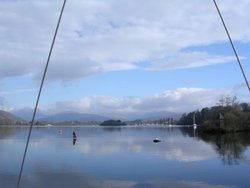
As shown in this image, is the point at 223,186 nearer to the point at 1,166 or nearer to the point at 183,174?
the point at 183,174

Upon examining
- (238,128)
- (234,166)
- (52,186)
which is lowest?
(52,186)

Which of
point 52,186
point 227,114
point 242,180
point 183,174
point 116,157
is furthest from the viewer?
point 227,114

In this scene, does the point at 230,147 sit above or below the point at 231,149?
above

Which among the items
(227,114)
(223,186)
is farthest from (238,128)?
Answer: (223,186)

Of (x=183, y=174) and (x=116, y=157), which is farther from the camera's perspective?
(x=116, y=157)

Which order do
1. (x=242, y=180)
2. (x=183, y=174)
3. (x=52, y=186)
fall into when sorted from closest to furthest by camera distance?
(x=52, y=186), (x=242, y=180), (x=183, y=174)

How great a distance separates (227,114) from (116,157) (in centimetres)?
6380

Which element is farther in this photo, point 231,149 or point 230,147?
point 230,147

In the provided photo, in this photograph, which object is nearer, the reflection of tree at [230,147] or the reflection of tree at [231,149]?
the reflection of tree at [231,149]

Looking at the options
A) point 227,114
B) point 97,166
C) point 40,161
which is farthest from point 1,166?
point 227,114

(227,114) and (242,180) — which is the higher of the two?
(227,114)

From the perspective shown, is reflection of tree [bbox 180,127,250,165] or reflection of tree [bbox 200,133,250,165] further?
reflection of tree [bbox 180,127,250,165]

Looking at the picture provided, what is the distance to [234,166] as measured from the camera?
34.2m

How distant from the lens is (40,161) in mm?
37438
